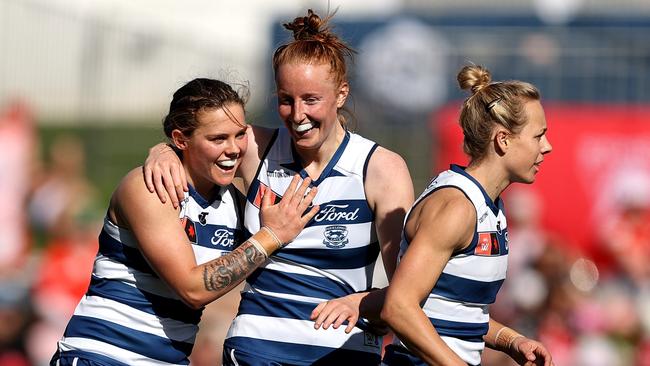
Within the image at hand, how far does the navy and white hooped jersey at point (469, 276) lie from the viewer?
4184 mm

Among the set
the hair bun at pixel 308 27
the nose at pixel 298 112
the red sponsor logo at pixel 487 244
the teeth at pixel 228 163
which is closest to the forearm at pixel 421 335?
the red sponsor logo at pixel 487 244

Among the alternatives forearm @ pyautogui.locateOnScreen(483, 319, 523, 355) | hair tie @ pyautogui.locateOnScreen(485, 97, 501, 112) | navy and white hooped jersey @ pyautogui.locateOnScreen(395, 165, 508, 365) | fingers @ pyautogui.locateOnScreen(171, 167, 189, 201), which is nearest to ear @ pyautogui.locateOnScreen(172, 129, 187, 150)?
fingers @ pyautogui.locateOnScreen(171, 167, 189, 201)

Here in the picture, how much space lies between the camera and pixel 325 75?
14.8 ft

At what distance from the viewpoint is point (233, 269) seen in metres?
4.47

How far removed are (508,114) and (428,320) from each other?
0.83 metres

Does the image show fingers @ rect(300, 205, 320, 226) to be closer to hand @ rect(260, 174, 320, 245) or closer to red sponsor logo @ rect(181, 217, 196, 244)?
hand @ rect(260, 174, 320, 245)

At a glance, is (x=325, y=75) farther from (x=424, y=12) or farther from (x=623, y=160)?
(x=424, y=12)

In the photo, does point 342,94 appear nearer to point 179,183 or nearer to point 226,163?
point 226,163

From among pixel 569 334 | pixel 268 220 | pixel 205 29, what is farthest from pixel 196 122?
pixel 205 29

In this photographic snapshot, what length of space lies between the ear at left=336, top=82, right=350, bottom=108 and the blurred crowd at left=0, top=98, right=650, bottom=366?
4270 millimetres

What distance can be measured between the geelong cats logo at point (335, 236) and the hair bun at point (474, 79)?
2.43 ft

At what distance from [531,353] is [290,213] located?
3.59 ft

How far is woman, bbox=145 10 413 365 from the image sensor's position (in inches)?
180

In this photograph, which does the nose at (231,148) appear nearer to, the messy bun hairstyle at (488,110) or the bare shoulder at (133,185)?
the bare shoulder at (133,185)
